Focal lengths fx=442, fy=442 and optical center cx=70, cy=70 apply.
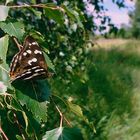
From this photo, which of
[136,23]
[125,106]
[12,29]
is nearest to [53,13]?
[12,29]

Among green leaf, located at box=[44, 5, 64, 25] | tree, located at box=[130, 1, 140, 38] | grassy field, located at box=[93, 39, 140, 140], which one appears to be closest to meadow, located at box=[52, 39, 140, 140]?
grassy field, located at box=[93, 39, 140, 140]

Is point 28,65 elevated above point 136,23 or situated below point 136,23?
above

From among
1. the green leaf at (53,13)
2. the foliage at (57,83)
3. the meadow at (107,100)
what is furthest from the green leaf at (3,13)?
the meadow at (107,100)

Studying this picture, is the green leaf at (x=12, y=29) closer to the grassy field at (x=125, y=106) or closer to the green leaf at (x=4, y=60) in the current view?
the green leaf at (x=4, y=60)

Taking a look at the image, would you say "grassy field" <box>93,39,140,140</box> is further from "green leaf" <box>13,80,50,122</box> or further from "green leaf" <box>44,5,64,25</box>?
"green leaf" <box>13,80,50,122</box>

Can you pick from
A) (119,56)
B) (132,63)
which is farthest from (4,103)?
(119,56)

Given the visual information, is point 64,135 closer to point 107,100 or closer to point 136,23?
point 107,100

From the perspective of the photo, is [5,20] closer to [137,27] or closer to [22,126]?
[22,126]

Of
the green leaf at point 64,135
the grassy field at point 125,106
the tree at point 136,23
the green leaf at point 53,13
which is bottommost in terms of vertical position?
the tree at point 136,23
